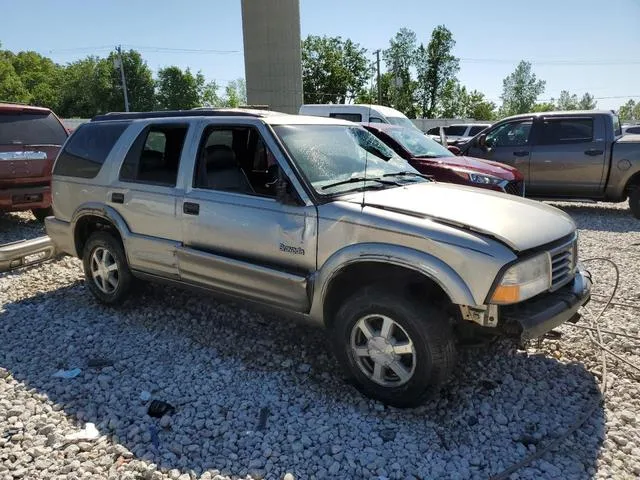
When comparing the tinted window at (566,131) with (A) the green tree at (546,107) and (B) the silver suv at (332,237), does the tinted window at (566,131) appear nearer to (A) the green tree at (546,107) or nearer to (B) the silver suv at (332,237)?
(B) the silver suv at (332,237)

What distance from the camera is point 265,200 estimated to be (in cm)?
369

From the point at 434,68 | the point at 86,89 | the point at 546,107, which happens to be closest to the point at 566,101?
the point at 546,107

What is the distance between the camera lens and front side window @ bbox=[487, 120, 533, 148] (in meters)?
10.3

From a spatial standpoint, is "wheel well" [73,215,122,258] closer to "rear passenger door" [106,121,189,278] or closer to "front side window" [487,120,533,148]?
"rear passenger door" [106,121,189,278]

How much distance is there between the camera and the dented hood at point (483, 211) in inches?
118

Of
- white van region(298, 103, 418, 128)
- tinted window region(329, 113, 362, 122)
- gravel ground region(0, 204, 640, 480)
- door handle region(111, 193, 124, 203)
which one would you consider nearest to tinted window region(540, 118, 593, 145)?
white van region(298, 103, 418, 128)

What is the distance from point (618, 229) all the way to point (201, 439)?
8121 millimetres

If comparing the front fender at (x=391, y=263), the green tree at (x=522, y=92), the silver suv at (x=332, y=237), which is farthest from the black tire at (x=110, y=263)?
the green tree at (x=522, y=92)

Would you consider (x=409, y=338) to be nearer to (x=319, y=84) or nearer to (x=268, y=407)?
(x=268, y=407)

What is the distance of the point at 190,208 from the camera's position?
4.11 m

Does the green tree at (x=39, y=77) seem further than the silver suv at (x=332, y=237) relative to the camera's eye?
Yes

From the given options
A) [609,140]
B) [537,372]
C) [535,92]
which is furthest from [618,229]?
[535,92]

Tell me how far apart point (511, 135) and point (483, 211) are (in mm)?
8021

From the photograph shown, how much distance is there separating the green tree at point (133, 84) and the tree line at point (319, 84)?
0.24ft
